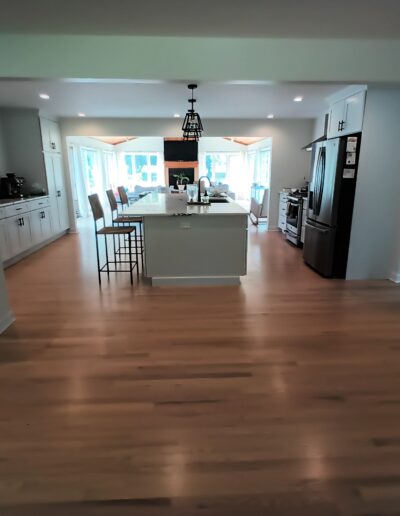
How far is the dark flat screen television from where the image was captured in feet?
30.7

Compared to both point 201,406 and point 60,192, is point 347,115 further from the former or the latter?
point 60,192

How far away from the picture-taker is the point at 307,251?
464 centimetres

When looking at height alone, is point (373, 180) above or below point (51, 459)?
above

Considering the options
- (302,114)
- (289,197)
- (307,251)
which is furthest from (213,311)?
(302,114)

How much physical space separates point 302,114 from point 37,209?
5297 mm

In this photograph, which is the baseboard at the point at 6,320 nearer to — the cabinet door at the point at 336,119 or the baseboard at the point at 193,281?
the baseboard at the point at 193,281

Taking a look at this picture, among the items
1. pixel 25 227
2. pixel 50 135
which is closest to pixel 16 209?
pixel 25 227

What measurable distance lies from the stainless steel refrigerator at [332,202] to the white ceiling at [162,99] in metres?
0.79

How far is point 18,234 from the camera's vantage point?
4824 millimetres

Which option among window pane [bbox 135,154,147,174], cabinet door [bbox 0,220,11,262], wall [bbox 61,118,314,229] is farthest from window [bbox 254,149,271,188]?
cabinet door [bbox 0,220,11,262]

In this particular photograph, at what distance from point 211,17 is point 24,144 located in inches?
189

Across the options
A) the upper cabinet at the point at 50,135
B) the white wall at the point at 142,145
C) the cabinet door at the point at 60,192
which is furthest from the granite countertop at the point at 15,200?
the white wall at the point at 142,145

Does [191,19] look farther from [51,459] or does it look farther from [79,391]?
[51,459]

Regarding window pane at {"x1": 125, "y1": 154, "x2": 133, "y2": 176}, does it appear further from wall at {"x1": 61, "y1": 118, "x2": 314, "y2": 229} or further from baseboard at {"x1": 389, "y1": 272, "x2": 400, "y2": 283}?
baseboard at {"x1": 389, "y1": 272, "x2": 400, "y2": 283}
